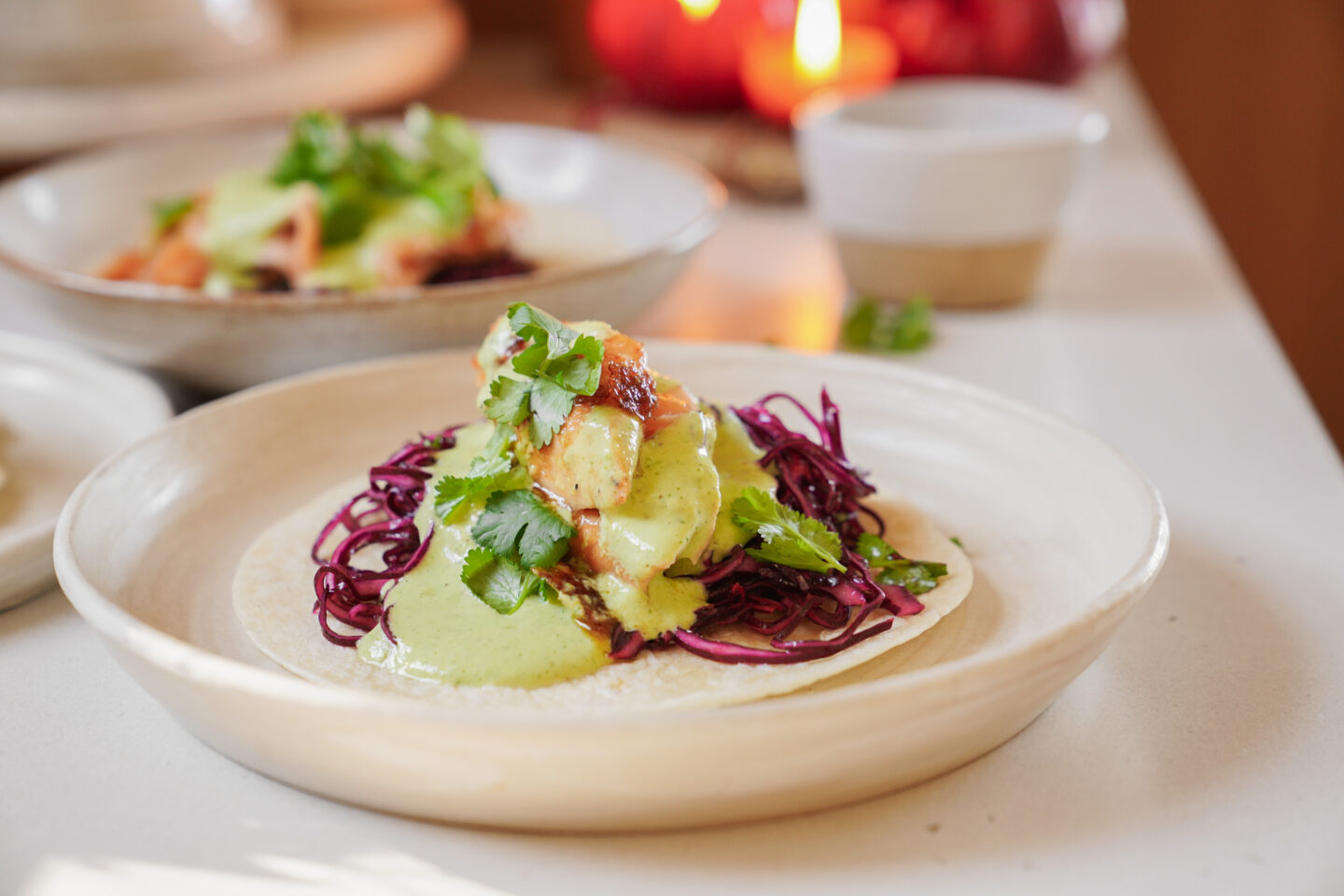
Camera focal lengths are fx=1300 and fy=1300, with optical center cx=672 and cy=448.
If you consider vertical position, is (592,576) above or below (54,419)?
above

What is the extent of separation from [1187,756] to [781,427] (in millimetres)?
694

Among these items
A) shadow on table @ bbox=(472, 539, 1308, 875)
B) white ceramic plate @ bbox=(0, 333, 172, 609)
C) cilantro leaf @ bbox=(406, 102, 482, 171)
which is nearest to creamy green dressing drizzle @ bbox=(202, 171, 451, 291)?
cilantro leaf @ bbox=(406, 102, 482, 171)

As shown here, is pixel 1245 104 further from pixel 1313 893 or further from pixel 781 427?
pixel 1313 893

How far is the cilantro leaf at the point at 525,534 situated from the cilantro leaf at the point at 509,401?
107 mm

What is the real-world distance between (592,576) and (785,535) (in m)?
0.24

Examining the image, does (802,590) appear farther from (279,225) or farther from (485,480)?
(279,225)

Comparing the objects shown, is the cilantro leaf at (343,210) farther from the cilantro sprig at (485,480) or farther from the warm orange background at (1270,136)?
the warm orange background at (1270,136)

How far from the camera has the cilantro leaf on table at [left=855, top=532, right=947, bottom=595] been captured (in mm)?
1589

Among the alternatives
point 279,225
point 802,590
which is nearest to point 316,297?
point 279,225

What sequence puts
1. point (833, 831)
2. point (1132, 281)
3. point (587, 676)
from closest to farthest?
point (833, 831)
point (587, 676)
point (1132, 281)

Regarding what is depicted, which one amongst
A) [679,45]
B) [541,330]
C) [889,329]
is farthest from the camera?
[679,45]

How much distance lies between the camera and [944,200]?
275cm

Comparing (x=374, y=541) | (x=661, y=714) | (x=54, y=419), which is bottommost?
(x=54, y=419)

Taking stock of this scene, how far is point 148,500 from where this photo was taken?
1.71 m
